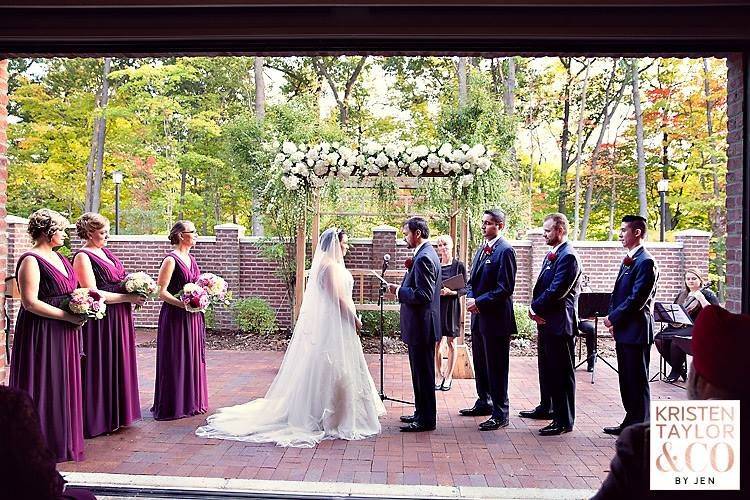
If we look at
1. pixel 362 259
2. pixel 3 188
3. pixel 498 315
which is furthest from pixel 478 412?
pixel 362 259

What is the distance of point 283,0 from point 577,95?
2117 cm

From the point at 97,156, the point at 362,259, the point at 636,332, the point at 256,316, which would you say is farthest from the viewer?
the point at 97,156

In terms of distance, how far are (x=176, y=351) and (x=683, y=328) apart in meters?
6.15

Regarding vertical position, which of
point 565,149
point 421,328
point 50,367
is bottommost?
point 50,367

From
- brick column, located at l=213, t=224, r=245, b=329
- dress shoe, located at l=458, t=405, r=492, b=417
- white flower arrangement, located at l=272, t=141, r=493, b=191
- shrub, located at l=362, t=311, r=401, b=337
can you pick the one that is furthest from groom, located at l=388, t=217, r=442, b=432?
brick column, located at l=213, t=224, r=245, b=329

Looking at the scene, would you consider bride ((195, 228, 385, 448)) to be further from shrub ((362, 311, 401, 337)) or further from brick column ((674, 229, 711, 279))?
brick column ((674, 229, 711, 279))

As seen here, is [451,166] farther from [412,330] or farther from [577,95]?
[577,95]

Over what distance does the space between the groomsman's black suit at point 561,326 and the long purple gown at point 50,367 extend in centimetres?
416

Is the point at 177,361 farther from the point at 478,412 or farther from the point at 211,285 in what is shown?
the point at 478,412

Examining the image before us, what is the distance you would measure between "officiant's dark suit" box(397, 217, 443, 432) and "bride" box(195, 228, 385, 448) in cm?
45

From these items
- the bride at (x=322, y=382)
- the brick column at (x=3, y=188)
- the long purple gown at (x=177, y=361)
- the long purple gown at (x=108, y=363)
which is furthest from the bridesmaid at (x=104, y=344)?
the brick column at (x=3, y=188)

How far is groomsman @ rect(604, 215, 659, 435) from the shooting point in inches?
218

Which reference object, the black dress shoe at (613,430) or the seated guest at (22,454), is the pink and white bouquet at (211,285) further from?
the seated guest at (22,454)

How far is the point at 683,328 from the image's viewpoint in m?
7.88
